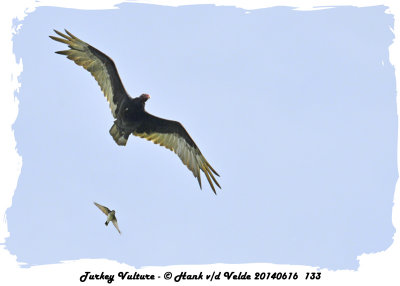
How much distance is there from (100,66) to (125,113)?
4.32 feet

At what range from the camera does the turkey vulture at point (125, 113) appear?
51.1 feet

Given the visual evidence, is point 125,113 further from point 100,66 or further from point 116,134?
point 100,66

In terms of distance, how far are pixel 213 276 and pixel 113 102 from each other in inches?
208

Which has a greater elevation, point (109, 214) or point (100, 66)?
point (100, 66)

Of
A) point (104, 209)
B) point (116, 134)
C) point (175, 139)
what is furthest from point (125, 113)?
point (104, 209)

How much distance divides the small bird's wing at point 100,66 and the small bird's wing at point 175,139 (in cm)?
99

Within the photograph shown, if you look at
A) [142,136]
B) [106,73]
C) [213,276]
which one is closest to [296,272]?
[213,276]

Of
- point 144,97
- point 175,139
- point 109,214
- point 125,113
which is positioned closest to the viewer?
point 109,214

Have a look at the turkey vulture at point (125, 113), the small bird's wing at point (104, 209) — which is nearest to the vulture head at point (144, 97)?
the turkey vulture at point (125, 113)

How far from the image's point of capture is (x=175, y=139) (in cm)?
1683

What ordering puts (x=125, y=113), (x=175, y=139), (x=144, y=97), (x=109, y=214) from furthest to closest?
(x=175, y=139), (x=125, y=113), (x=144, y=97), (x=109, y=214)

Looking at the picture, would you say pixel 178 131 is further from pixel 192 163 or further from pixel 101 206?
pixel 101 206

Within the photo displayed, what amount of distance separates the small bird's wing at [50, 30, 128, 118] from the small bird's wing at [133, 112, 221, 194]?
0.99m

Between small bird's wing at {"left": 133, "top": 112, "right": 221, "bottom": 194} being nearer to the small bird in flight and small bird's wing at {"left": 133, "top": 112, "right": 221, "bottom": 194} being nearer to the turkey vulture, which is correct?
the turkey vulture
